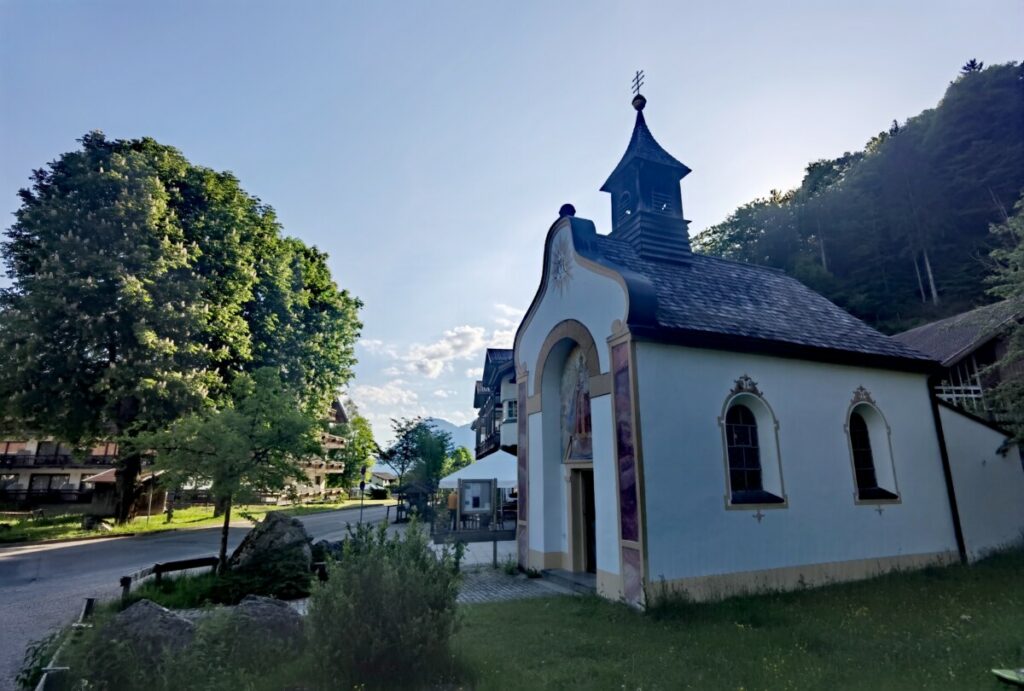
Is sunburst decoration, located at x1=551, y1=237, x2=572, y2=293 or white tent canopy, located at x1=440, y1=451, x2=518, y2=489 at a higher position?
sunburst decoration, located at x1=551, y1=237, x2=572, y2=293

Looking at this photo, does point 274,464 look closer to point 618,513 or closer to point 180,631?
point 180,631

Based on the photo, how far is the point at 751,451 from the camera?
1034cm

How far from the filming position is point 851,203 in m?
39.2

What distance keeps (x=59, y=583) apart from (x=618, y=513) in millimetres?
13256

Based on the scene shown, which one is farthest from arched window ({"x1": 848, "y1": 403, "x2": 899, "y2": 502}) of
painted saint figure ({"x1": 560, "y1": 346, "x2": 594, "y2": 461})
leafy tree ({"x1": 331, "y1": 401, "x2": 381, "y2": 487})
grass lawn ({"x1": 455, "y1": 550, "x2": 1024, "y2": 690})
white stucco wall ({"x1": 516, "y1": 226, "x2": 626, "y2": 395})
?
leafy tree ({"x1": 331, "y1": 401, "x2": 381, "y2": 487})

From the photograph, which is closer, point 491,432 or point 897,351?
point 897,351

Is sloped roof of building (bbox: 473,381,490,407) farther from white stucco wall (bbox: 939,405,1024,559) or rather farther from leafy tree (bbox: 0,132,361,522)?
white stucco wall (bbox: 939,405,1024,559)

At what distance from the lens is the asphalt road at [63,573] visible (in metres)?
8.09

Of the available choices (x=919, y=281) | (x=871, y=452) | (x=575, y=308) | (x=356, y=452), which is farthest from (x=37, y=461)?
(x=919, y=281)

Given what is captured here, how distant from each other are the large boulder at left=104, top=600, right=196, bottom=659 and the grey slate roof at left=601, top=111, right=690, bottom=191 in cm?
1384

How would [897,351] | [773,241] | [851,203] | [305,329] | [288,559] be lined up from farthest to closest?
[773,241], [851,203], [305,329], [897,351], [288,559]

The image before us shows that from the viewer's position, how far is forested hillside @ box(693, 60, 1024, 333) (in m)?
30.9

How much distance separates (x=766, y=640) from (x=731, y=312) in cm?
690

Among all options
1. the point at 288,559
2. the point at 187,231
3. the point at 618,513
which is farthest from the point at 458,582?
the point at 187,231
